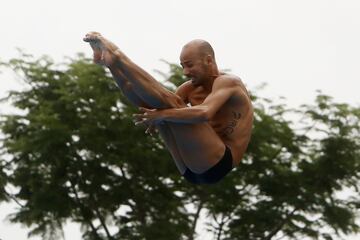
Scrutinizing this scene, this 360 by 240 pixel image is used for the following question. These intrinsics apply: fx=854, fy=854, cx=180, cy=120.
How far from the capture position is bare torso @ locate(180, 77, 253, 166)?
6.17m

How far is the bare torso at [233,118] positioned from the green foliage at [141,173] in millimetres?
13816

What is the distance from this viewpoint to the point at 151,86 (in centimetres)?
564

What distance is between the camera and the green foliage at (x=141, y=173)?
2059cm

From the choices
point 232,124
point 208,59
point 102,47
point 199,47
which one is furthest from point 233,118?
point 102,47

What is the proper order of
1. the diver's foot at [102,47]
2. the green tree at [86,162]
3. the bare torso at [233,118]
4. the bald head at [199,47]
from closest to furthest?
the diver's foot at [102,47] → the bald head at [199,47] → the bare torso at [233,118] → the green tree at [86,162]

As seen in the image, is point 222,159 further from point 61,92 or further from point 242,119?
point 61,92

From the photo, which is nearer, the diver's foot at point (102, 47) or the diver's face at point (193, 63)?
the diver's foot at point (102, 47)

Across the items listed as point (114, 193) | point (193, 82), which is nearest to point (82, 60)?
point (114, 193)

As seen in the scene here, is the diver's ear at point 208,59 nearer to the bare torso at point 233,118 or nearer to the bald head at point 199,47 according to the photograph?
the bald head at point 199,47

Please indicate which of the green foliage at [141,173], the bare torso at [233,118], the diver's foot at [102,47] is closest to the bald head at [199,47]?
the bare torso at [233,118]

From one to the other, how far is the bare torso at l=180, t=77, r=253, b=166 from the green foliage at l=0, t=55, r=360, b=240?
13816mm

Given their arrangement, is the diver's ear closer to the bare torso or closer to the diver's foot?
the bare torso

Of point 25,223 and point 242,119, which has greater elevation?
point 242,119

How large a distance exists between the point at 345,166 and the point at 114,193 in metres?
5.69
